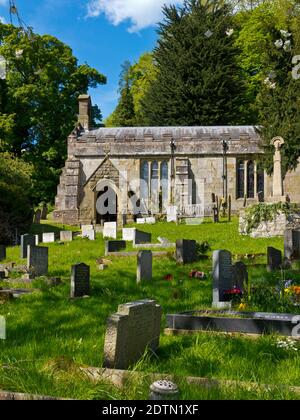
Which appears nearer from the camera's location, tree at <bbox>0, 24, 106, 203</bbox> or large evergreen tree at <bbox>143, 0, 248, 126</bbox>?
tree at <bbox>0, 24, 106, 203</bbox>

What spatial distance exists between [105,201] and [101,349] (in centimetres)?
2831

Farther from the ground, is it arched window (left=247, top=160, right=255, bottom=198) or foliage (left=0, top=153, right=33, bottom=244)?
arched window (left=247, top=160, right=255, bottom=198)

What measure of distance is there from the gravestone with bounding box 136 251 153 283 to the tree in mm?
28902

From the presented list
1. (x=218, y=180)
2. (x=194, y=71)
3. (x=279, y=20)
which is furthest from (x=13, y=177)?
(x=279, y=20)

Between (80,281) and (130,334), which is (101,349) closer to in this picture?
(130,334)

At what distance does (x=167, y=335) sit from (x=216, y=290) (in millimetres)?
1966

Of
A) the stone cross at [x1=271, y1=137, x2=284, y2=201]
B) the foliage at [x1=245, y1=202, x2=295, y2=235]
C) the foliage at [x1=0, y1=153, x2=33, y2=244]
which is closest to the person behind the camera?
the foliage at [x1=245, y1=202, x2=295, y2=235]

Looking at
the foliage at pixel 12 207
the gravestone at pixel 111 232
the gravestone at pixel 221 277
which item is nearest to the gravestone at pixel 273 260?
the gravestone at pixel 221 277

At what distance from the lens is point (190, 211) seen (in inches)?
1265

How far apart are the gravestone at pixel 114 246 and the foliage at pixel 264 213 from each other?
5.64m

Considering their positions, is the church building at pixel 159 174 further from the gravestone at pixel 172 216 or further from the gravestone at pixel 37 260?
the gravestone at pixel 37 260

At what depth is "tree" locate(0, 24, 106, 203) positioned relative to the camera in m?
39.4

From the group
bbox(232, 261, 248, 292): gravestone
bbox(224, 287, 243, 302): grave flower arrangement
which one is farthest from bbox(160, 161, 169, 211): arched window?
bbox(224, 287, 243, 302): grave flower arrangement

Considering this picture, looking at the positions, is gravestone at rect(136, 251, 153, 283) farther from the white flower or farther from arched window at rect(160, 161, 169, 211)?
arched window at rect(160, 161, 169, 211)
